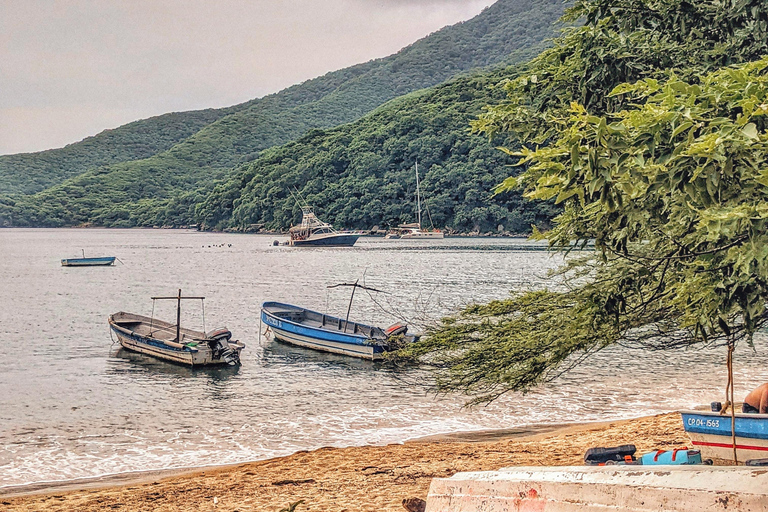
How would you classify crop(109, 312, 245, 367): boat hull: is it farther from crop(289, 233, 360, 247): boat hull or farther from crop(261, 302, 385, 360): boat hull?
crop(289, 233, 360, 247): boat hull

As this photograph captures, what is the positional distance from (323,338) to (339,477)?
1640 centimetres

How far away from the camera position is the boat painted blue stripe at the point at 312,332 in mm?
26109

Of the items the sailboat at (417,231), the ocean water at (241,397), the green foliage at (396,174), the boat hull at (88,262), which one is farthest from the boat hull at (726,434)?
the sailboat at (417,231)

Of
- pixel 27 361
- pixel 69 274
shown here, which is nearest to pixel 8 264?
pixel 69 274

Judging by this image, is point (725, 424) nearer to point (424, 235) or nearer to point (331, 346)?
point (331, 346)

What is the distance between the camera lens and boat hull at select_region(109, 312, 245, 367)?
24.5m

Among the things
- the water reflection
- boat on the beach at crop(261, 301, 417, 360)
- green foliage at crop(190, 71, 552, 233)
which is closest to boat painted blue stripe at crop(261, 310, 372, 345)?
boat on the beach at crop(261, 301, 417, 360)

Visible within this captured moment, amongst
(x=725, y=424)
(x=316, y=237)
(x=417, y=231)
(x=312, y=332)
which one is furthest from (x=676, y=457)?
(x=417, y=231)

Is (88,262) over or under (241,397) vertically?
over

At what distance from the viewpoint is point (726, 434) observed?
8234 millimetres

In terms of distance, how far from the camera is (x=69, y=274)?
229 feet

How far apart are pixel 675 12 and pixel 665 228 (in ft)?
11.6

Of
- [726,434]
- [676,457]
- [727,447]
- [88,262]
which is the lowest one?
[88,262]

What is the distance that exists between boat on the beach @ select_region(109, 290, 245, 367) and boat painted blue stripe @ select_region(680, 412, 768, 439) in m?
18.4
